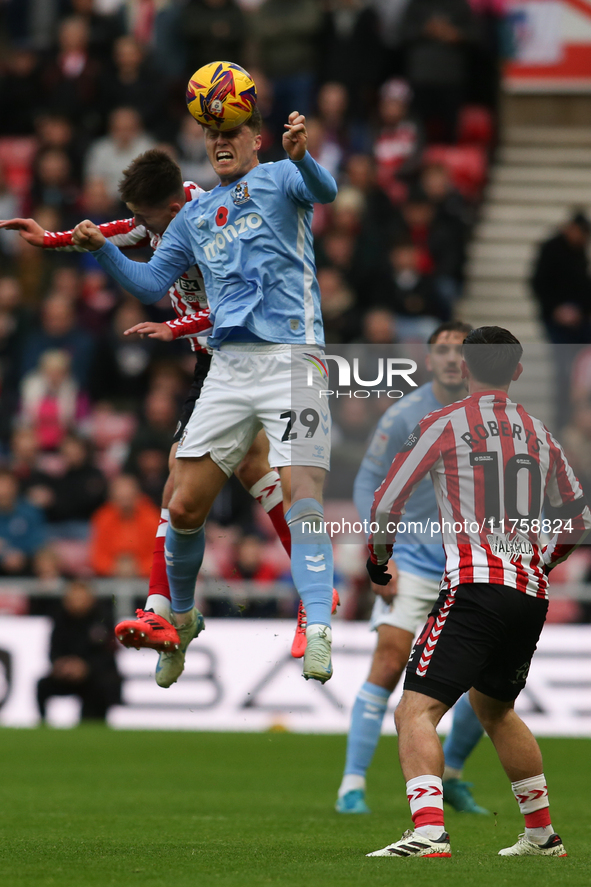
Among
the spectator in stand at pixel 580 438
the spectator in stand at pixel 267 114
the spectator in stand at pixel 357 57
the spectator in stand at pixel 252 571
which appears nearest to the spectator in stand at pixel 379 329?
the spectator in stand at pixel 580 438

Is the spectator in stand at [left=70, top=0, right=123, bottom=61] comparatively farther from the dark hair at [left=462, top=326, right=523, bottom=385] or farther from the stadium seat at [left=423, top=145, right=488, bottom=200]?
the dark hair at [left=462, top=326, right=523, bottom=385]

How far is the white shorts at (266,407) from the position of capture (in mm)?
6375

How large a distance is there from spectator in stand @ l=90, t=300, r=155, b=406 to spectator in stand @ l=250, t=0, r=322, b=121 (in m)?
4.17

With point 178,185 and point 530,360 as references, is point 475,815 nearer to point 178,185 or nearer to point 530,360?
point 178,185

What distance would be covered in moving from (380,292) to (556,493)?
29.2ft

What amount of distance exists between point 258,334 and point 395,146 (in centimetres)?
1034

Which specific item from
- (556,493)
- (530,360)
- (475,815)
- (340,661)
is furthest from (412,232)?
(556,493)

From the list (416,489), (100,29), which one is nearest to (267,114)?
(100,29)

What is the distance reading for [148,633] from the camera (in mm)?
6703

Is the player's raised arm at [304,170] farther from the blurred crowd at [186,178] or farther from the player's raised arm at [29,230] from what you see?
the blurred crowd at [186,178]

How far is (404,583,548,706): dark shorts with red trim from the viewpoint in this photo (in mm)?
5582

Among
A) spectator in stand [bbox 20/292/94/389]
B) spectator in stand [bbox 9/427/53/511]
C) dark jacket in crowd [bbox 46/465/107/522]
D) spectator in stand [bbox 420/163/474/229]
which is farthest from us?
spectator in stand [bbox 420/163/474/229]

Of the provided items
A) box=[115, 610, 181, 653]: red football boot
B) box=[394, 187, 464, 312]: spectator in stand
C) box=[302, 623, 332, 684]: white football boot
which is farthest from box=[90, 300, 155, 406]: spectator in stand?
box=[302, 623, 332, 684]: white football boot

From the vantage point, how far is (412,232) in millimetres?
15367
